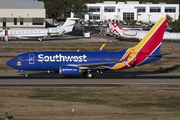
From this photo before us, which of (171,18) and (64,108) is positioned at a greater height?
(171,18)

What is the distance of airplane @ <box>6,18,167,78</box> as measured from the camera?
129 feet

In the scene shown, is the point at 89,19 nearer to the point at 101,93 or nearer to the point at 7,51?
the point at 7,51

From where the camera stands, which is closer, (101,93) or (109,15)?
(101,93)

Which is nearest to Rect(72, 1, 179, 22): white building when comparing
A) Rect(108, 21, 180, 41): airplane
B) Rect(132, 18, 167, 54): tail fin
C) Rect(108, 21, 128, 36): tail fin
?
Rect(108, 21, 128, 36): tail fin

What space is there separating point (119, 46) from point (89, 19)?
11157 centimetres

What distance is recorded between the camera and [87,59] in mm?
39906

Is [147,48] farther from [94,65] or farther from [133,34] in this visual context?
[133,34]

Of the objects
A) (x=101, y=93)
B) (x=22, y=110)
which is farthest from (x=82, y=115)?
(x=101, y=93)

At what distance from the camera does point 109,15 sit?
183 m

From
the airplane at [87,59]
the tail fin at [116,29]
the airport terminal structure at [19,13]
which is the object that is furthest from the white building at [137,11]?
the airplane at [87,59]

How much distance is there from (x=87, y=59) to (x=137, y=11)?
149 meters

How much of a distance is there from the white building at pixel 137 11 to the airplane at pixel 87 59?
140 m

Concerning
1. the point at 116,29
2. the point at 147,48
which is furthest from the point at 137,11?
the point at 147,48

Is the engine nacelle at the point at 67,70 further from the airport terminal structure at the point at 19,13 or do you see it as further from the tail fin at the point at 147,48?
the airport terminal structure at the point at 19,13
